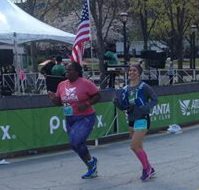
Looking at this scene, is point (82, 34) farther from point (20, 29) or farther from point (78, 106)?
point (78, 106)

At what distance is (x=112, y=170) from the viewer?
9398mm

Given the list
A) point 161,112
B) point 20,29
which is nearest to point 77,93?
point 161,112

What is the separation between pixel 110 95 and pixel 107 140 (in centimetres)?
104

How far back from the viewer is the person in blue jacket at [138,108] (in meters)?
8.24

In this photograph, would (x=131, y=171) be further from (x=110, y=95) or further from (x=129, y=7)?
(x=129, y=7)

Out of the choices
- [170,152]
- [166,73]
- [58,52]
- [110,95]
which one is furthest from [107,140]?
[58,52]

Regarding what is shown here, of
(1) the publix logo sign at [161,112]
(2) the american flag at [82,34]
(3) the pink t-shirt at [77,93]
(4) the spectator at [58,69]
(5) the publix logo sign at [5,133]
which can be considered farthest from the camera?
(4) the spectator at [58,69]

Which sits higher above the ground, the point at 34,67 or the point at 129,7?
the point at 129,7

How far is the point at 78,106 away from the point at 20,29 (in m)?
9.73

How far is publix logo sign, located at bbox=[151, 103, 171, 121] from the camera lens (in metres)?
14.3

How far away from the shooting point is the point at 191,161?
999 centimetres

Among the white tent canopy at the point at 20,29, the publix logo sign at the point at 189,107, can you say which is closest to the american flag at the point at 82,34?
the white tent canopy at the point at 20,29

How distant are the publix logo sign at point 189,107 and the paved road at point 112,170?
2.65 meters

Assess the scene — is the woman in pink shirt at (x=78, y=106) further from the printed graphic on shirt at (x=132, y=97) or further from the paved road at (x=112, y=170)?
the paved road at (x=112, y=170)
